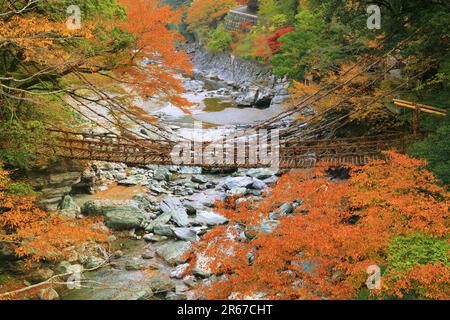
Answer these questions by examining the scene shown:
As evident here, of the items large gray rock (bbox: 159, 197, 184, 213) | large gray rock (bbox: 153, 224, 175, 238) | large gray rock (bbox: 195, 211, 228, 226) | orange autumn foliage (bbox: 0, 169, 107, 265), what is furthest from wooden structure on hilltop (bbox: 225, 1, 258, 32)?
orange autumn foliage (bbox: 0, 169, 107, 265)

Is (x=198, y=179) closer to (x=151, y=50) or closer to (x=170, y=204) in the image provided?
(x=170, y=204)

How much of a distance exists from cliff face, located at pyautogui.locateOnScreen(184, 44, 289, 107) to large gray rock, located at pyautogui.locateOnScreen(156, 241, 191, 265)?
12143 mm

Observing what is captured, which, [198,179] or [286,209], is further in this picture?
[198,179]

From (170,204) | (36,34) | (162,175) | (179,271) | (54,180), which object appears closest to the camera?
(36,34)

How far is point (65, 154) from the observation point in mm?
9781

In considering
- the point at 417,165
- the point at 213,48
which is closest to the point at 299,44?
the point at 417,165

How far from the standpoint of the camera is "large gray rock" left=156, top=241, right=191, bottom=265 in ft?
29.7

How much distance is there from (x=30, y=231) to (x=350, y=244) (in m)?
5.67

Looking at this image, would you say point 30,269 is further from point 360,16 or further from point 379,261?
point 360,16

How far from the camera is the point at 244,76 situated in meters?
27.6

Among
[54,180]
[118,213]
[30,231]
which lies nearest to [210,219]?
[118,213]

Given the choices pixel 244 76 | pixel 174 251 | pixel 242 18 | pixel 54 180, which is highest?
pixel 242 18

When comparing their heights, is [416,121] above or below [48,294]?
above

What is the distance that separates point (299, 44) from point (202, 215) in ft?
30.1
